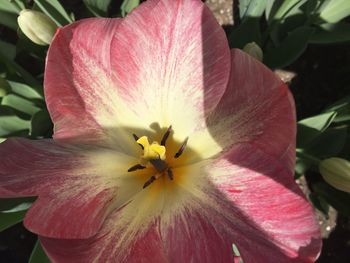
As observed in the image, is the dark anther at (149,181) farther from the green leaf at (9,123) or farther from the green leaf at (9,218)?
the green leaf at (9,123)

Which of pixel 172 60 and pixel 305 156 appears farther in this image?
pixel 305 156

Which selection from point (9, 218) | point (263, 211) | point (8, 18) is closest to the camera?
point (263, 211)

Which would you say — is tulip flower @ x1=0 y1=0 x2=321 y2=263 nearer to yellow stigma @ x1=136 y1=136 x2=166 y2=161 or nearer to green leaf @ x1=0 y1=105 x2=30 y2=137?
yellow stigma @ x1=136 y1=136 x2=166 y2=161

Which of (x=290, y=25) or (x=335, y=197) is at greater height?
(x=290, y=25)

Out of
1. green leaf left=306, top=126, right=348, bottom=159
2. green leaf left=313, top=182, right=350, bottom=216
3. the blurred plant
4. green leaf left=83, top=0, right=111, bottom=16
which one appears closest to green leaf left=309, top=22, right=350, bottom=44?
the blurred plant

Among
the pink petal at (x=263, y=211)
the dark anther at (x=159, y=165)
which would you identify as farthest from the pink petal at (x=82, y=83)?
the pink petal at (x=263, y=211)

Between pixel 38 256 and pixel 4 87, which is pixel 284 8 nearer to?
pixel 4 87

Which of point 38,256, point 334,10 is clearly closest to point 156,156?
point 38,256

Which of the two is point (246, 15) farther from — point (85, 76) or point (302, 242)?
point (302, 242)

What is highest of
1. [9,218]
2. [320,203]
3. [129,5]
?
[129,5]
